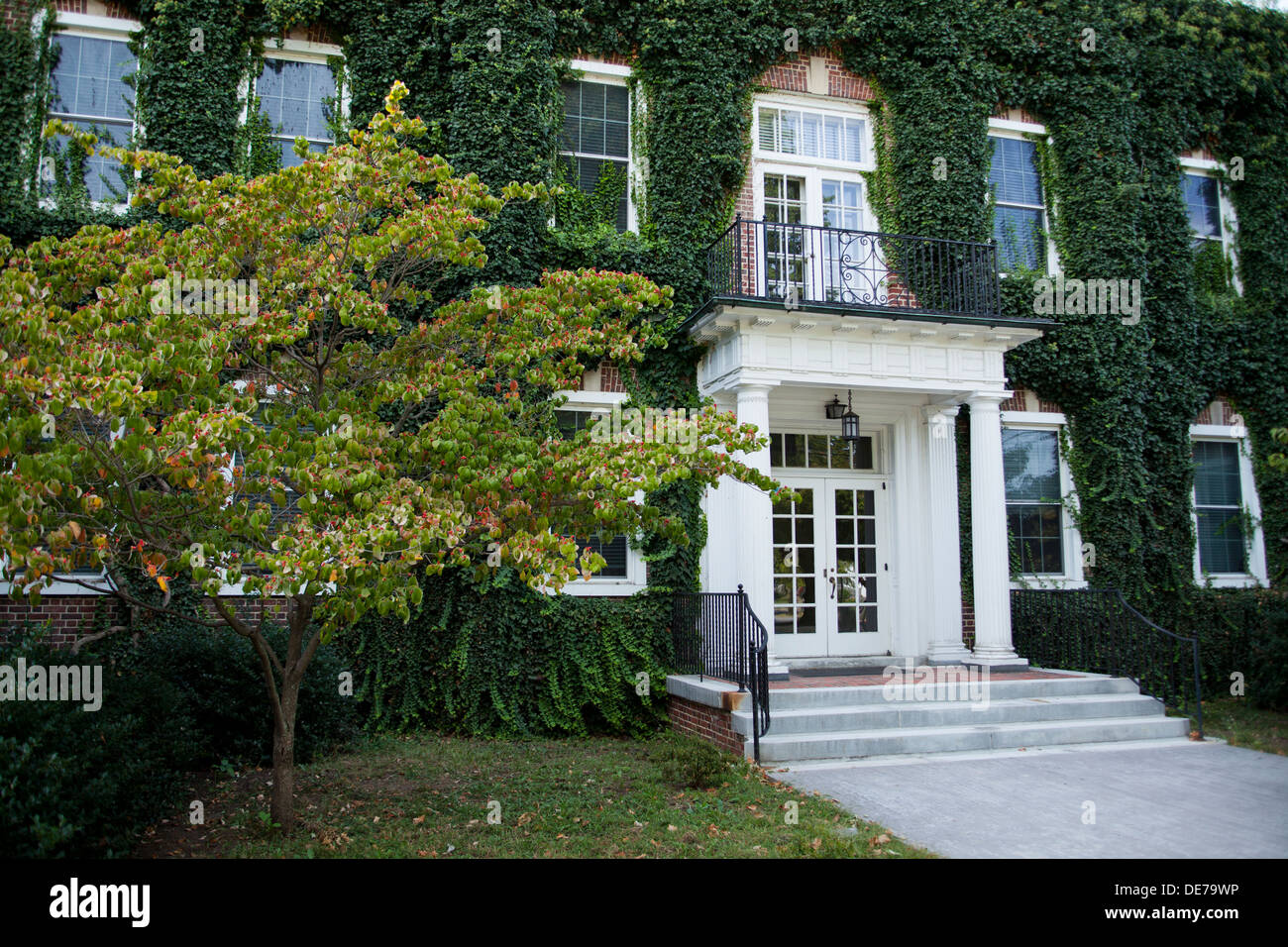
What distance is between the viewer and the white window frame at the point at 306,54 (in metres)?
10.7

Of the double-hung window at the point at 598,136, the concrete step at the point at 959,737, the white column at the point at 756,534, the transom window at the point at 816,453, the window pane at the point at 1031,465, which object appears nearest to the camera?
the concrete step at the point at 959,737

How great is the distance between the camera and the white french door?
11.1 meters

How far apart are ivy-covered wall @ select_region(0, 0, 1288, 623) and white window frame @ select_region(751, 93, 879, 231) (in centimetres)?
20

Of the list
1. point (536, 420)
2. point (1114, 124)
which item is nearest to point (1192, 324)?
point (1114, 124)

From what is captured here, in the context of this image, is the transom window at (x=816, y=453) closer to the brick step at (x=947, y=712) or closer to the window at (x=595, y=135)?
the window at (x=595, y=135)

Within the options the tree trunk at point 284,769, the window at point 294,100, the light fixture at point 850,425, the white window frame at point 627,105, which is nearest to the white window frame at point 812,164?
the white window frame at point 627,105

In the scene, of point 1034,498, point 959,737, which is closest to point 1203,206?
point 1034,498

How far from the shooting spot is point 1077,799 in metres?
6.62

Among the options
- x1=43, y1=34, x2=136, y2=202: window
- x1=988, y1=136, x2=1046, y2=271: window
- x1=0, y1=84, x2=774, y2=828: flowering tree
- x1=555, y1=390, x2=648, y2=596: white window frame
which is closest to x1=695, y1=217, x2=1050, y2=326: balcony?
x1=988, y1=136, x2=1046, y2=271: window

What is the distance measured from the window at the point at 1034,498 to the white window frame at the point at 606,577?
201 inches

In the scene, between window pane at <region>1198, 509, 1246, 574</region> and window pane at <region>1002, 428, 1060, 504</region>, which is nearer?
window pane at <region>1002, 428, 1060, 504</region>

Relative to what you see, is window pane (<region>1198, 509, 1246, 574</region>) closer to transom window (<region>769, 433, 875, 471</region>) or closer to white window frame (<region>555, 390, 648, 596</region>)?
transom window (<region>769, 433, 875, 471</region>)
